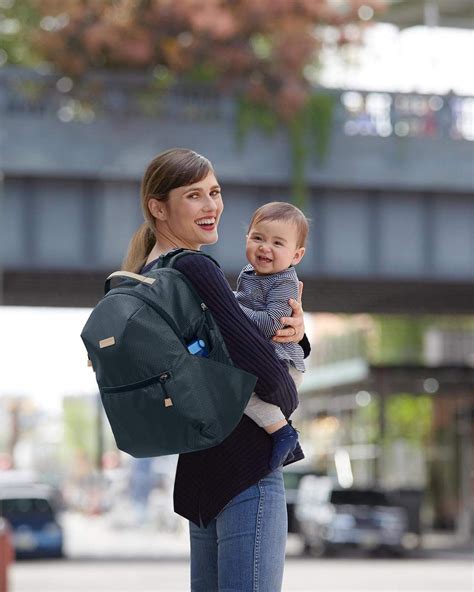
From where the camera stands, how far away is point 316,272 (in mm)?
26938

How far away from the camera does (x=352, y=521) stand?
103 feet

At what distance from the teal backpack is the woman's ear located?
0.38 metres

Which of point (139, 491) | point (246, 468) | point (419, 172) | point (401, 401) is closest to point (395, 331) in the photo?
point (401, 401)

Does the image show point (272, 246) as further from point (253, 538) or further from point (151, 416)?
point (253, 538)

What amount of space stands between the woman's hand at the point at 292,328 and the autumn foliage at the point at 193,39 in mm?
21050

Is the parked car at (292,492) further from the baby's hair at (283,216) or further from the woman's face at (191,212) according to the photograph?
the woman's face at (191,212)

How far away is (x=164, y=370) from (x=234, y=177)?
22.0 m

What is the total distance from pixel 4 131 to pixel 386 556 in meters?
12.2

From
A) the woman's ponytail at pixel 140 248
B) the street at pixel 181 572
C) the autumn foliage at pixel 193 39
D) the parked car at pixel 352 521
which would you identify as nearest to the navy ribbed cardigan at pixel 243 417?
the woman's ponytail at pixel 140 248

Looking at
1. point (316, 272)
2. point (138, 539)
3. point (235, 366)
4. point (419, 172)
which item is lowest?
point (138, 539)

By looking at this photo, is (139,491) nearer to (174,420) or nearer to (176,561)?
(176,561)

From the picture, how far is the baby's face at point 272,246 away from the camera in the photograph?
4.75 metres

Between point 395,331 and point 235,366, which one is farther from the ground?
point 395,331

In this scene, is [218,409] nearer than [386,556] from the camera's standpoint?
Yes
